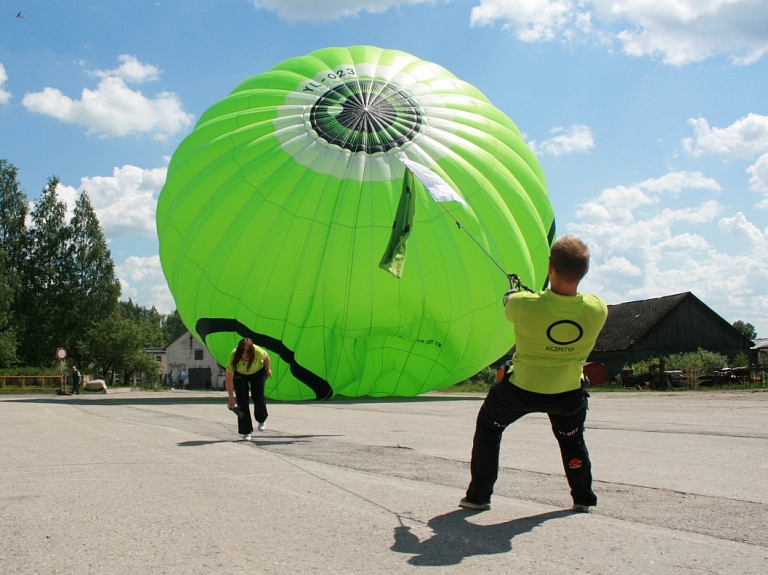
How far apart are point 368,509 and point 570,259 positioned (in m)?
1.71

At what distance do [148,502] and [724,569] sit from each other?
2974 mm

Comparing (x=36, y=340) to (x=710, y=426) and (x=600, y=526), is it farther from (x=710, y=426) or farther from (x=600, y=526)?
(x=600, y=526)

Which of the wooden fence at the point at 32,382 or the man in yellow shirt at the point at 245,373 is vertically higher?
the man in yellow shirt at the point at 245,373

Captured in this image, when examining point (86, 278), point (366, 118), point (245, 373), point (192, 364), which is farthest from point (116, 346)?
point (245, 373)

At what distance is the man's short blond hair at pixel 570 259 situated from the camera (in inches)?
149

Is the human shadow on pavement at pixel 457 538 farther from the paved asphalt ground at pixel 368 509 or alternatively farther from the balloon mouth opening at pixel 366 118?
the balloon mouth opening at pixel 366 118

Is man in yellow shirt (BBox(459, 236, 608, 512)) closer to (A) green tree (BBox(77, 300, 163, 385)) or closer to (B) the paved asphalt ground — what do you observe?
(B) the paved asphalt ground

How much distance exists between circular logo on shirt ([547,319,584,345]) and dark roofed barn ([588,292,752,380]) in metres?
36.8

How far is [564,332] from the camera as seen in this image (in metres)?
3.81

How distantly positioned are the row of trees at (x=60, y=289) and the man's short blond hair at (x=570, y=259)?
48.9 metres

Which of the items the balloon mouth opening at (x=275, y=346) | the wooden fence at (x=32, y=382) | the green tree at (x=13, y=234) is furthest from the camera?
the green tree at (x=13, y=234)

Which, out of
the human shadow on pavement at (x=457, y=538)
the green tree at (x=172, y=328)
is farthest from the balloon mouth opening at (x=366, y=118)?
the green tree at (x=172, y=328)

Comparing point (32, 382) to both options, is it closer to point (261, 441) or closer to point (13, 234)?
point (13, 234)

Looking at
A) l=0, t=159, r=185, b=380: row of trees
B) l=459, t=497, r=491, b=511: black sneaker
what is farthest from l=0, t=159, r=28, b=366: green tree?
l=459, t=497, r=491, b=511: black sneaker
